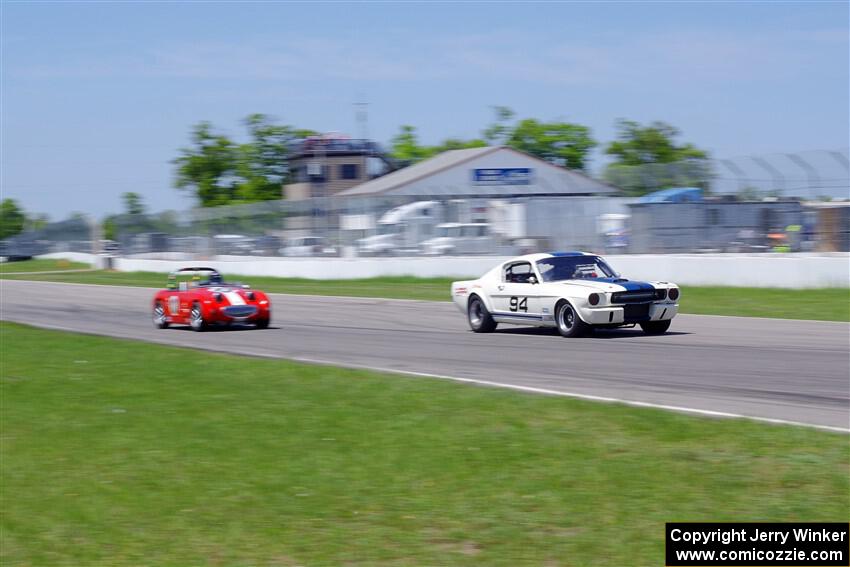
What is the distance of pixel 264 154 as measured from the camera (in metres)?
97.5

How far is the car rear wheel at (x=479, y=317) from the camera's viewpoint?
17.9 metres

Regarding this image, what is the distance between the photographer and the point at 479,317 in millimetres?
18047

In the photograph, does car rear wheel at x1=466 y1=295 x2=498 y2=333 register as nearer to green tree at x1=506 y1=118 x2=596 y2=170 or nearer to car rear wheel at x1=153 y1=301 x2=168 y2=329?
car rear wheel at x1=153 y1=301 x2=168 y2=329

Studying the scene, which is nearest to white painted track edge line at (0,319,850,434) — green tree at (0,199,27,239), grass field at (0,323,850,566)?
grass field at (0,323,850,566)

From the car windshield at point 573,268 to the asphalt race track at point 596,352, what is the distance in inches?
35.4

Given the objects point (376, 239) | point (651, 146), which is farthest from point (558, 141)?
point (376, 239)

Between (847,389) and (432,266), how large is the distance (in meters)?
25.7

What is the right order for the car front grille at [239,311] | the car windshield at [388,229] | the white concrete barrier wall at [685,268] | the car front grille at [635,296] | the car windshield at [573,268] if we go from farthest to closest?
the car windshield at [388,229]
the white concrete barrier wall at [685,268]
the car front grille at [239,311]
the car windshield at [573,268]
the car front grille at [635,296]

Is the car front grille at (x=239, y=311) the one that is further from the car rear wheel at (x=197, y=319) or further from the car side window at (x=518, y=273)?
the car side window at (x=518, y=273)

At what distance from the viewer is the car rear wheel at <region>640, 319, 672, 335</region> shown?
53.6 ft

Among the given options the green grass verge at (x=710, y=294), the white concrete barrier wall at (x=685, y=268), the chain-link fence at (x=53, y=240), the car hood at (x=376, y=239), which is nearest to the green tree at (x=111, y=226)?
the chain-link fence at (x=53, y=240)

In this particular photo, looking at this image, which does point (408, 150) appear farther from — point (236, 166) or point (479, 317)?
point (479, 317)

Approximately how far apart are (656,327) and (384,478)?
1006 cm

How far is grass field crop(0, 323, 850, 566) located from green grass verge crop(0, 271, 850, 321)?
1105cm
